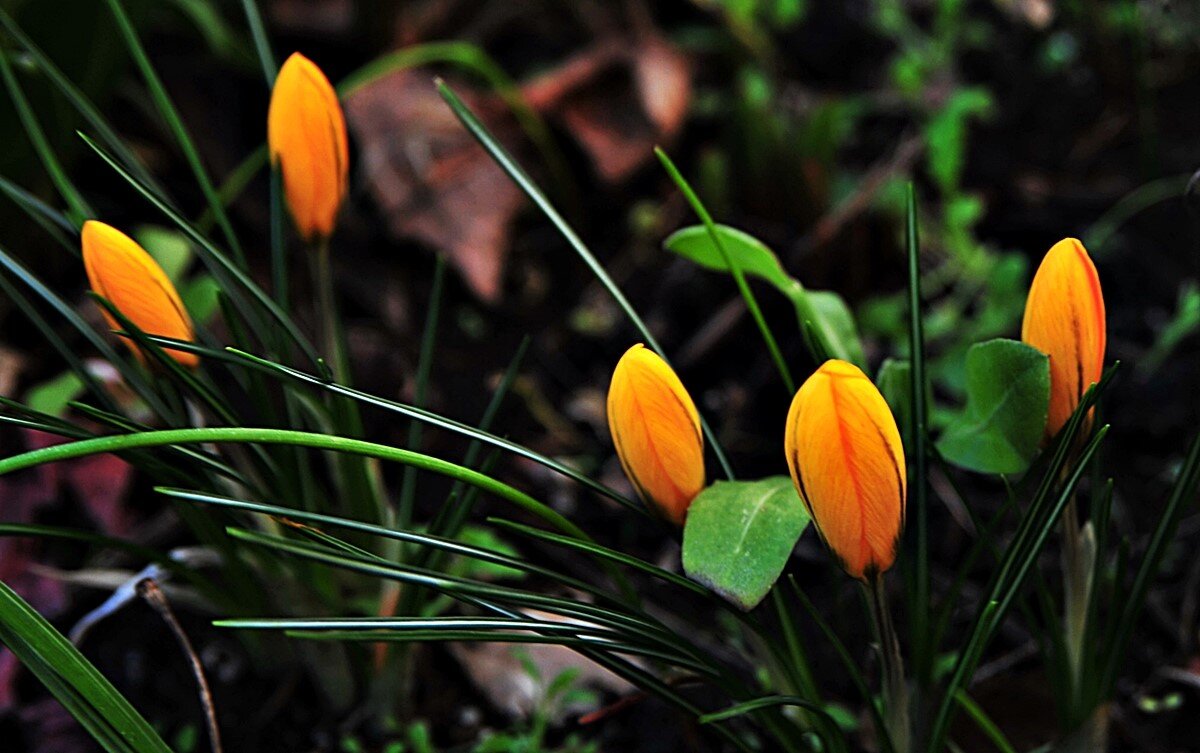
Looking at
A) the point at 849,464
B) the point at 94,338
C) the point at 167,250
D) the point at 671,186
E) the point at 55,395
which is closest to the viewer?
the point at 849,464

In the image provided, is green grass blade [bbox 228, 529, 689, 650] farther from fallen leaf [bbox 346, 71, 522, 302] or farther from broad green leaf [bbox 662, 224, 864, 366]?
fallen leaf [bbox 346, 71, 522, 302]

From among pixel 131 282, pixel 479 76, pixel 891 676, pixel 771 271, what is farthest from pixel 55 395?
pixel 479 76

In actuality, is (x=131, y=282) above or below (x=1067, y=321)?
above

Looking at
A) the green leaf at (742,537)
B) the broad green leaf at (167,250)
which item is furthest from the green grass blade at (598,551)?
the broad green leaf at (167,250)

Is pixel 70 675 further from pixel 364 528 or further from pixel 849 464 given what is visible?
pixel 849 464

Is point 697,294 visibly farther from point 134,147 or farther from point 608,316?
point 134,147

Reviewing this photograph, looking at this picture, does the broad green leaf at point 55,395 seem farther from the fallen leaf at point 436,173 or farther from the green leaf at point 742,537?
the green leaf at point 742,537
